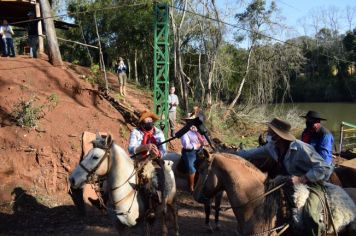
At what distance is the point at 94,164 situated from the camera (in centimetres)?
539

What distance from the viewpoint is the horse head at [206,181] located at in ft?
16.0

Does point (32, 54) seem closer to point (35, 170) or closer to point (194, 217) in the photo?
point (35, 170)

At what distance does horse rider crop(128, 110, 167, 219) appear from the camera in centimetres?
620

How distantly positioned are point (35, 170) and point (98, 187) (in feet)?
15.3

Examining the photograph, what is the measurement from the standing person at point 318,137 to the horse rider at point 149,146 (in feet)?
7.89

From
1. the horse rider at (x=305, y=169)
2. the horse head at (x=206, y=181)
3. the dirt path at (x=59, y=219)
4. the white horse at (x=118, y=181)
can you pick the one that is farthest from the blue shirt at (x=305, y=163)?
the dirt path at (x=59, y=219)

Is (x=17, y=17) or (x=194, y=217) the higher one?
(x=17, y=17)

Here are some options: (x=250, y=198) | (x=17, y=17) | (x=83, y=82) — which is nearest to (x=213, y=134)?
(x=83, y=82)

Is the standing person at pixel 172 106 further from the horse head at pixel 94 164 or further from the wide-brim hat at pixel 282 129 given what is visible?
the wide-brim hat at pixel 282 129

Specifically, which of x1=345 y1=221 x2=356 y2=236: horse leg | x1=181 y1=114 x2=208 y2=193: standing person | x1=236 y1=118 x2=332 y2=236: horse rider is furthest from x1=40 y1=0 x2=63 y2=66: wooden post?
x1=345 y1=221 x2=356 y2=236: horse leg

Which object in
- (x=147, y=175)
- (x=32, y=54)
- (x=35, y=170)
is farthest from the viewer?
(x=32, y=54)

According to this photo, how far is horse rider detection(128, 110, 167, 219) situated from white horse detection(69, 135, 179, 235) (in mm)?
95

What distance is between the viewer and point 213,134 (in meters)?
20.0

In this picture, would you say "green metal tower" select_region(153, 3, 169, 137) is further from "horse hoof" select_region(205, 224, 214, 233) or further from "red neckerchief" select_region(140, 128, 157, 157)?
"red neckerchief" select_region(140, 128, 157, 157)
